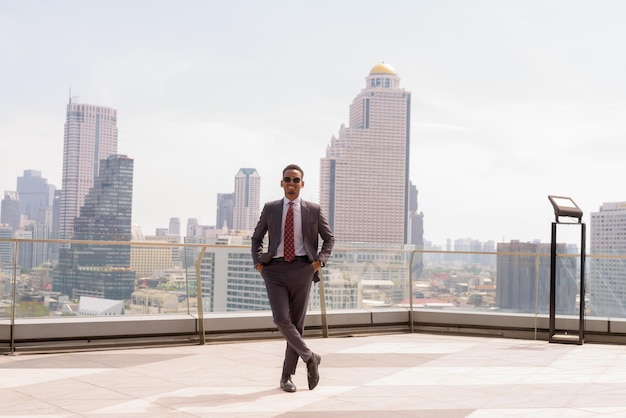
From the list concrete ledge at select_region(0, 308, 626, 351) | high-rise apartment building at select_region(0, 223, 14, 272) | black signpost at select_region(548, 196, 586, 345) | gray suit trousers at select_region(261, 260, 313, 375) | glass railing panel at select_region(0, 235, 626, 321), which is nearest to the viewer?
gray suit trousers at select_region(261, 260, 313, 375)

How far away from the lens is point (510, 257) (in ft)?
34.5

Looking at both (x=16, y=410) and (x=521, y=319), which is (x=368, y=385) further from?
(x=521, y=319)

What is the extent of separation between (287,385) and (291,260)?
38.1 inches

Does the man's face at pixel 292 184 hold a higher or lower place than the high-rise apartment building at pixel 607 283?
higher

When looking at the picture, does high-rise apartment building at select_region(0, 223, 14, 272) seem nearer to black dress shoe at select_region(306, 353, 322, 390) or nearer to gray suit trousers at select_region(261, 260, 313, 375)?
gray suit trousers at select_region(261, 260, 313, 375)

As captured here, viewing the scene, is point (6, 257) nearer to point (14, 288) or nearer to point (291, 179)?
point (14, 288)

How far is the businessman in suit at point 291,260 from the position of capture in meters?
5.88

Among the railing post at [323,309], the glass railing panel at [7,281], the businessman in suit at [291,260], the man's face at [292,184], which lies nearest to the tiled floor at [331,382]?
the businessman in suit at [291,260]

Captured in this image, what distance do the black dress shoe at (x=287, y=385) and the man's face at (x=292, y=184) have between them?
4.68ft

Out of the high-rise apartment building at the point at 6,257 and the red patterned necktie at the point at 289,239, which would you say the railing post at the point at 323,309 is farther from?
the red patterned necktie at the point at 289,239

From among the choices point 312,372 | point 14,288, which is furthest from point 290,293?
point 14,288

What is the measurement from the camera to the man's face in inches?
237

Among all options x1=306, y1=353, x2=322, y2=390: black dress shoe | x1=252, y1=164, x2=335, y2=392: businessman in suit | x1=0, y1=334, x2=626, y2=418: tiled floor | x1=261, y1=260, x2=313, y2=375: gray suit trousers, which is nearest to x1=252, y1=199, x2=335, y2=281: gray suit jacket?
x1=252, y1=164, x2=335, y2=392: businessman in suit

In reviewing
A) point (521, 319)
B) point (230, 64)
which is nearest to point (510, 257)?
point (521, 319)
